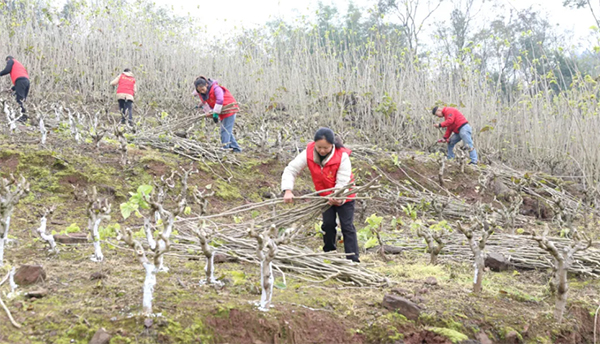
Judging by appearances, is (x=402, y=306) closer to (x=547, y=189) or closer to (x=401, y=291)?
(x=401, y=291)

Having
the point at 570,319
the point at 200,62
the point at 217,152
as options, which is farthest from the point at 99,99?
the point at 570,319

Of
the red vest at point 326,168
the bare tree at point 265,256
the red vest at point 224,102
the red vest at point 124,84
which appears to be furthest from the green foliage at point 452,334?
the red vest at point 124,84

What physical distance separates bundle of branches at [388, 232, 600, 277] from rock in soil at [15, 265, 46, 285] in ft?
9.20

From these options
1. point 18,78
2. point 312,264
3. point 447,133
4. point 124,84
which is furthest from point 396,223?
point 18,78

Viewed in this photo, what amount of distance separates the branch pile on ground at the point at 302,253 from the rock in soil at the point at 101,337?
94cm

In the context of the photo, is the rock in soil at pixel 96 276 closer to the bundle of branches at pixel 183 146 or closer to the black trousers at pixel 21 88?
the bundle of branches at pixel 183 146

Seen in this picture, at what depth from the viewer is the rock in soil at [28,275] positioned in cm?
231

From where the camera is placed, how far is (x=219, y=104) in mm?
6527

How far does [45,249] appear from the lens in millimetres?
3008

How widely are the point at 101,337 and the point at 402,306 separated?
150 cm

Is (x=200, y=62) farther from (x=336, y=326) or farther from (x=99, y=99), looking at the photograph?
(x=336, y=326)

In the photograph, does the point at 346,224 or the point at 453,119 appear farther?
the point at 453,119

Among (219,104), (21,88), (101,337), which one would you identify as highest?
(21,88)

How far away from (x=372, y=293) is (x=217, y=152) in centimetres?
397
